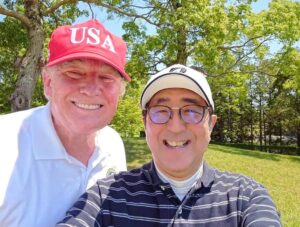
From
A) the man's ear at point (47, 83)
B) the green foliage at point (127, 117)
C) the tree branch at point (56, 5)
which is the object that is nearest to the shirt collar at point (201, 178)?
the man's ear at point (47, 83)

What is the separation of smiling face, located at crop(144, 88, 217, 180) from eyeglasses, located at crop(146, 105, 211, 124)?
18 mm

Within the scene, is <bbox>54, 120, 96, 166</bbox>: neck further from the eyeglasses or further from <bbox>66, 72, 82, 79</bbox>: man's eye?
the eyeglasses

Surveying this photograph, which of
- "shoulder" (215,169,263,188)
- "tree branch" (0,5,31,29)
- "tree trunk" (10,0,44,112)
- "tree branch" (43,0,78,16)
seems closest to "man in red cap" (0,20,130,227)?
"shoulder" (215,169,263,188)

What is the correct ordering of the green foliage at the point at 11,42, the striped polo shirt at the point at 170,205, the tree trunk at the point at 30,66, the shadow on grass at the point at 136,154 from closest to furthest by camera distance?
1. the striped polo shirt at the point at 170,205
2. the tree trunk at the point at 30,66
3. the shadow on grass at the point at 136,154
4. the green foliage at the point at 11,42

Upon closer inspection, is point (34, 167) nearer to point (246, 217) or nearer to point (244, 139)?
point (246, 217)

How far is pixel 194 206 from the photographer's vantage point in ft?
7.08

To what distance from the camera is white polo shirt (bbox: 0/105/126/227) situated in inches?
86.5

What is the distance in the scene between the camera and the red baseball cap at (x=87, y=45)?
7.57ft

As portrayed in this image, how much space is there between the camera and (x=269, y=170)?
14.0m

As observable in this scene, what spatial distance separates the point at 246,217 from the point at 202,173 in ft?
1.24

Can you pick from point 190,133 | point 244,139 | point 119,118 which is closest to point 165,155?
point 190,133

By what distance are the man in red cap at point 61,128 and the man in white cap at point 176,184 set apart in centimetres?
23

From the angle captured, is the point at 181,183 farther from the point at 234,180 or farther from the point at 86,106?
the point at 86,106

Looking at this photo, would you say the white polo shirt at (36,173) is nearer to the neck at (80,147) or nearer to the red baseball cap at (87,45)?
the neck at (80,147)
